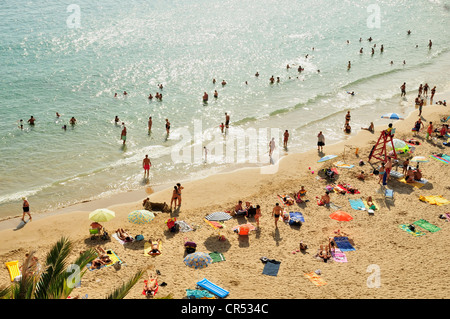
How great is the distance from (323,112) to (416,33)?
90.8 feet

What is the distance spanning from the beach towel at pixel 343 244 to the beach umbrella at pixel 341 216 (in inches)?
51.1

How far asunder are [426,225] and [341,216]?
120 inches

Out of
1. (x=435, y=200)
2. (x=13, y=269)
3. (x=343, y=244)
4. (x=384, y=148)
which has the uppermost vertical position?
(x=384, y=148)

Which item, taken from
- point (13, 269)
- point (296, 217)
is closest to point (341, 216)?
point (296, 217)

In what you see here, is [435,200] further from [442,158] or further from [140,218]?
[140,218]

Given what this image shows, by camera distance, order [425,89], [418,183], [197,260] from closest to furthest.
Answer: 1. [197,260]
2. [418,183]
3. [425,89]

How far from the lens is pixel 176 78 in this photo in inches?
1425

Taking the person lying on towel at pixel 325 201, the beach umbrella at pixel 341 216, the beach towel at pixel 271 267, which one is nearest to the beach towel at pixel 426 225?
the beach umbrella at pixel 341 216

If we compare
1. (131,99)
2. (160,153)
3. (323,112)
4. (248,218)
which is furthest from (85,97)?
(248,218)

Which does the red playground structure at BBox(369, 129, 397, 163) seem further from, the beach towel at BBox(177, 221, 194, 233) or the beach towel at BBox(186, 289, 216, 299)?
the beach towel at BBox(186, 289, 216, 299)

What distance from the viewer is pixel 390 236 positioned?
15.2 metres

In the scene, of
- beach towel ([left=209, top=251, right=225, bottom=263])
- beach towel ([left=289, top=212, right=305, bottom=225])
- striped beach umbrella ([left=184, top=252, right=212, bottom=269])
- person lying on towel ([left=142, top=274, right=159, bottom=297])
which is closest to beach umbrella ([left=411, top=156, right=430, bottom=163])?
beach towel ([left=289, top=212, right=305, bottom=225])

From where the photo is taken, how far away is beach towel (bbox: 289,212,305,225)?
16.3m

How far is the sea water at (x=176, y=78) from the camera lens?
23.0 metres
